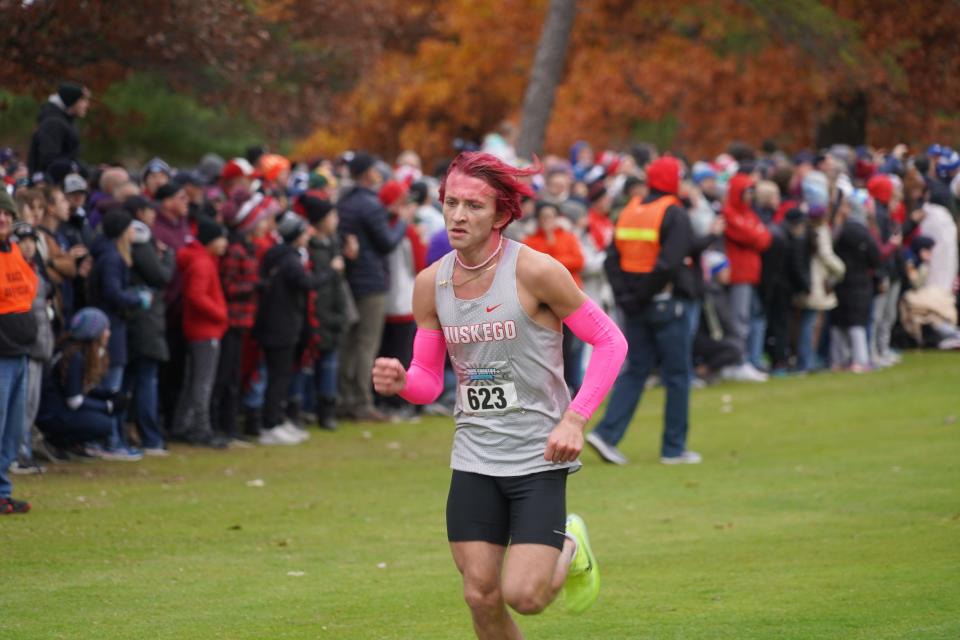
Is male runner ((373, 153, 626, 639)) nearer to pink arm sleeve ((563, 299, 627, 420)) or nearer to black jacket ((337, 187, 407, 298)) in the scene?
pink arm sleeve ((563, 299, 627, 420))

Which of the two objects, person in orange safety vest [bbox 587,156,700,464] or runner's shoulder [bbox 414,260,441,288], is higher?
runner's shoulder [bbox 414,260,441,288]

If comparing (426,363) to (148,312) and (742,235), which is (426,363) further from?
(742,235)

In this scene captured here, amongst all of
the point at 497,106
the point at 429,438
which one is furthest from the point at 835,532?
the point at 497,106

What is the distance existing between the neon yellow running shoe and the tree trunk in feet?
67.3

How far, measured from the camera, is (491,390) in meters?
6.61

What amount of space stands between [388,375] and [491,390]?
17.4 inches

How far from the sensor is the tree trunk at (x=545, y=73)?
26812mm

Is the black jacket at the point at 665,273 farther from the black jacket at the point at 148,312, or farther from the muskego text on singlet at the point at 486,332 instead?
the muskego text on singlet at the point at 486,332

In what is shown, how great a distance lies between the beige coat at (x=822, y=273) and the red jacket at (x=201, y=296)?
898 centimetres

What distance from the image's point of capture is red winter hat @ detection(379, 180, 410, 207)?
16.8 meters

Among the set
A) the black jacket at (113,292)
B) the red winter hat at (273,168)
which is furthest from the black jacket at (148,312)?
the red winter hat at (273,168)

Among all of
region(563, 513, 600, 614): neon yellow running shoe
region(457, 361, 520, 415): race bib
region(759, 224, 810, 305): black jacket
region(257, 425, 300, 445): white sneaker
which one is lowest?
region(257, 425, 300, 445): white sneaker

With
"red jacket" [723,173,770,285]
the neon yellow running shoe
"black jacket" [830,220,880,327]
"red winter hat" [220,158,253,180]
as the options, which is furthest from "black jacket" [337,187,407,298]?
the neon yellow running shoe

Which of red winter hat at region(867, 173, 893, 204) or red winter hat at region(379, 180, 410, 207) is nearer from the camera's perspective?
red winter hat at region(379, 180, 410, 207)
